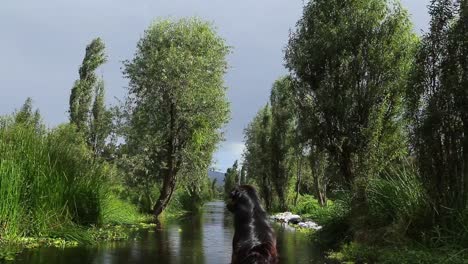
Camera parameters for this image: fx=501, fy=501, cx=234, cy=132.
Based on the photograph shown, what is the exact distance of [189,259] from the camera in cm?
1492

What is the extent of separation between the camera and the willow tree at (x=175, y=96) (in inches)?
1224

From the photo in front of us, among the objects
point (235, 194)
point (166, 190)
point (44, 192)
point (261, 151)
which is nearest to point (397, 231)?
point (44, 192)

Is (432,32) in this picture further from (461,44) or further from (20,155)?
(20,155)

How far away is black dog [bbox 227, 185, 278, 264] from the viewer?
176 inches

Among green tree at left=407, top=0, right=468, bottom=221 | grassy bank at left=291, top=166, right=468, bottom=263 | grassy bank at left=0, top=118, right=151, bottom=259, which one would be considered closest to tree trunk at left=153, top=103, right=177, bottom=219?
grassy bank at left=0, top=118, right=151, bottom=259

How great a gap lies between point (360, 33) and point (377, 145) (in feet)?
15.3

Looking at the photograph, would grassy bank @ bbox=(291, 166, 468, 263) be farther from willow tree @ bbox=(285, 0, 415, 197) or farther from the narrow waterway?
willow tree @ bbox=(285, 0, 415, 197)

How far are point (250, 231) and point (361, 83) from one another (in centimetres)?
1692

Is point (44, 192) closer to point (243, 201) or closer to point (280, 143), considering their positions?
point (243, 201)

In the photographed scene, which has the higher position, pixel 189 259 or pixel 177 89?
pixel 177 89

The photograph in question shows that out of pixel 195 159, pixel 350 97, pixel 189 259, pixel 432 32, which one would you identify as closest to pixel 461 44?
pixel 432 32

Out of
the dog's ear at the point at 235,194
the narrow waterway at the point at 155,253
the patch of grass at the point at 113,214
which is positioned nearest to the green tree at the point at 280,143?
the patch of grass at the point at 113,214

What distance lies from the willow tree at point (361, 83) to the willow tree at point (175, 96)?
11654mm

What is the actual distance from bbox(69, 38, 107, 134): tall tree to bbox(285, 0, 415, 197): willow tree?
102ft
